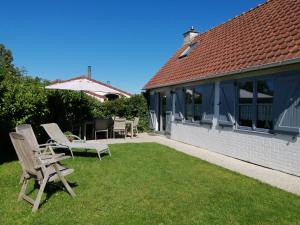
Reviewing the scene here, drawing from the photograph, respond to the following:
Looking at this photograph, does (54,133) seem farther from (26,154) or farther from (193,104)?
(193,104)

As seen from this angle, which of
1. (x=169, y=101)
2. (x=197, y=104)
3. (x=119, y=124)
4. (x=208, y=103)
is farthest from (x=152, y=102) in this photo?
(x=208, y=103)

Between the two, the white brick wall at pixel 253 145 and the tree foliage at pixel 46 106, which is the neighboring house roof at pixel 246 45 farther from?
the tree foliage at pixel 46 106

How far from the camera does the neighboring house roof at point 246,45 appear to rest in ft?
27.2

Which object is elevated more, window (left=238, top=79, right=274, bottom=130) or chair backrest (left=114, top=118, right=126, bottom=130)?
window (left=238, top=79, right=274, bottom=130)

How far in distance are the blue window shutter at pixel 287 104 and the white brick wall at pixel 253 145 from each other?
292 millimetres

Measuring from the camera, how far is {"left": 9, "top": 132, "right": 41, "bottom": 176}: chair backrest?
4836 millimetres

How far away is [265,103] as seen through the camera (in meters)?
8.27

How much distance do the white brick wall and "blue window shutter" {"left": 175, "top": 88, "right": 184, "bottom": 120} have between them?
1325 millimetres

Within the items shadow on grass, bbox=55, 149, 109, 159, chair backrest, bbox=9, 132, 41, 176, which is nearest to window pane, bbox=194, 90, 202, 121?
shadow on grass, bbox=55, 149, 109, 159

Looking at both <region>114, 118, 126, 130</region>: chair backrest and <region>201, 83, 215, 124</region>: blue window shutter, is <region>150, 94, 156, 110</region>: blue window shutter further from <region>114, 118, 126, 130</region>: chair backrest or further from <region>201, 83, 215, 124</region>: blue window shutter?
<region>201, 83, 215, 124</region>: blue window shutter

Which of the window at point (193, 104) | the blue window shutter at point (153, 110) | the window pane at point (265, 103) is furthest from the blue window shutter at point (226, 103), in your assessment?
the blue window shutter at point (153, 110)

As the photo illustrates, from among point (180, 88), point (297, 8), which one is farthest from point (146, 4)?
point (297, 8)

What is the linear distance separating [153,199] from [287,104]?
431 cm

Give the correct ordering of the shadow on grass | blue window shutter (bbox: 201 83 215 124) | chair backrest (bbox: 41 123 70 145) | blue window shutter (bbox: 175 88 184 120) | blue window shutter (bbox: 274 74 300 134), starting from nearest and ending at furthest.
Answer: blue window shutter (bbox: 274 74 300 134), chair backrest (bbox: 41 123 70 145), the shadow on grass, blue window shutter (bbox: 201 83 215 124), blue window shutter (bbox: 175 88 184 120)
